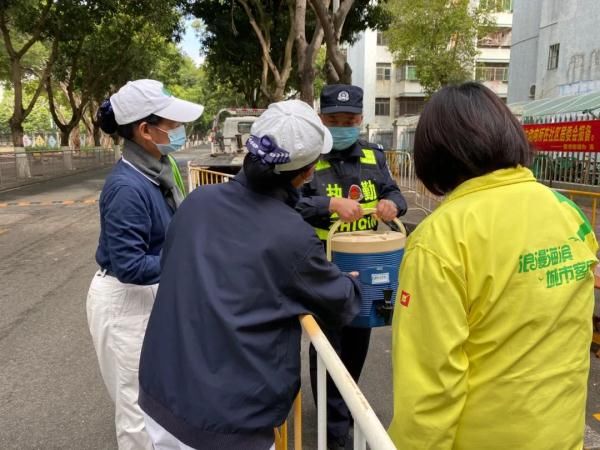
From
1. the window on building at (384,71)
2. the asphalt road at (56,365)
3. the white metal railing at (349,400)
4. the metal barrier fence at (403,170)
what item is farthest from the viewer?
the window on building at (384,71)

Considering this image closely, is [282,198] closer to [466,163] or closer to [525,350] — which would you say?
[466,163]

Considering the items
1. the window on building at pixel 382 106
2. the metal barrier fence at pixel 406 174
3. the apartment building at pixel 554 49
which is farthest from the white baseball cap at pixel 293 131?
the window on building at pixel 382 106

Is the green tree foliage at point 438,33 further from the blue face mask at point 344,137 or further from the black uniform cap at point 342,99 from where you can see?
the blue face mask at point 344,137

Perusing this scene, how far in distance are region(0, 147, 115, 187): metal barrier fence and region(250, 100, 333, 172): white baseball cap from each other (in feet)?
54.5

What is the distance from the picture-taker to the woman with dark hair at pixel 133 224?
6.53ft

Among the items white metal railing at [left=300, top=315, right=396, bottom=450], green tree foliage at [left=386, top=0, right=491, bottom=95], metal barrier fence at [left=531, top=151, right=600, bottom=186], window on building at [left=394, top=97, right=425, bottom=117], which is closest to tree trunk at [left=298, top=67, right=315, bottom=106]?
metal barrier fence at [left=531, top=151, right=600, bottom=186]

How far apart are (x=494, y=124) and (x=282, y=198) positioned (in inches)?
23.6

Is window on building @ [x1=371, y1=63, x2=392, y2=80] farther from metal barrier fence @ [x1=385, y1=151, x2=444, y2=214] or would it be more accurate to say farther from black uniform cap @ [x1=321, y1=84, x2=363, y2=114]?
black uniform cap @ [x1=321, y1=84, x2=363, y2=114]

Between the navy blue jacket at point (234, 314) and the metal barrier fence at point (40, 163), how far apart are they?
54.4 ft

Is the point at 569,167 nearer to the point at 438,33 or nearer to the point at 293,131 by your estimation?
the point at 293,131

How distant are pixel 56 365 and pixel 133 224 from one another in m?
2.31

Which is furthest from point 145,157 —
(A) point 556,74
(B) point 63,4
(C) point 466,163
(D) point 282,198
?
(A) point 556,74

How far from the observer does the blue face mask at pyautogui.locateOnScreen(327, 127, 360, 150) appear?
2.58 metres

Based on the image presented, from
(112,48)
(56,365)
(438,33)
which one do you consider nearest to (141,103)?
(56,365)
